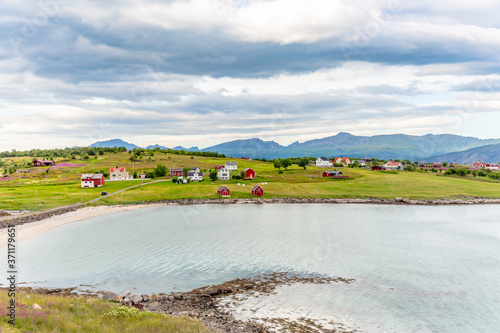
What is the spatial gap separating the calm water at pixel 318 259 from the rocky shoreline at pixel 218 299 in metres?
1.63

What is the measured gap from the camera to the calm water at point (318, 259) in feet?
80.0

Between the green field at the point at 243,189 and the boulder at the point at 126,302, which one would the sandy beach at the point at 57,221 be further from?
the boulder at the point at 126,302

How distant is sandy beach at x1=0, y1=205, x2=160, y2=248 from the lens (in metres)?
48.4

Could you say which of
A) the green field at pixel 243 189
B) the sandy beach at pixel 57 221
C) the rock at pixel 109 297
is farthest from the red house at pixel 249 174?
the rock at pixel 109 297

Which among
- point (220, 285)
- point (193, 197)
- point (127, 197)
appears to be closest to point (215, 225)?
point (220, 285)

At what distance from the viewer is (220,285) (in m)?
28.6

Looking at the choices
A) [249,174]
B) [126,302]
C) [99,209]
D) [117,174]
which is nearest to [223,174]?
[249,174]

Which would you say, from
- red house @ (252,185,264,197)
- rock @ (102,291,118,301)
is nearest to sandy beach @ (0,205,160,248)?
rock @ (102,291,118,301)

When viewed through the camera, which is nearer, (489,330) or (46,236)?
(489,330)

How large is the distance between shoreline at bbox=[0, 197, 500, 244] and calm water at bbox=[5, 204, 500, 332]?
15.1 feet

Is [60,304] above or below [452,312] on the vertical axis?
above

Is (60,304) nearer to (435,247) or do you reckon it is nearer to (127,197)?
(435,247)

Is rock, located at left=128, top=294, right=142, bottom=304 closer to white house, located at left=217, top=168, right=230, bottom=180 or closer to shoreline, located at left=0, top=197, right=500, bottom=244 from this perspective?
shoreline, located at left=0, top=197, right=500, bottom=244

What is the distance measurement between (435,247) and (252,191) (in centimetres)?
5681
